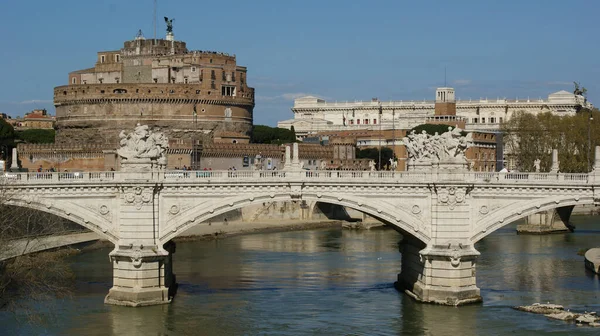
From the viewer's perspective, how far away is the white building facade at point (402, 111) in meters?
135

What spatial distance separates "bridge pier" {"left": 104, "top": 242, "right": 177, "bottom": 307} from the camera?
4050 cm

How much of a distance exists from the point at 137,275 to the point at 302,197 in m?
6.69

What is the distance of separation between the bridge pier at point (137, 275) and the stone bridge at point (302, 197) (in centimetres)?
4

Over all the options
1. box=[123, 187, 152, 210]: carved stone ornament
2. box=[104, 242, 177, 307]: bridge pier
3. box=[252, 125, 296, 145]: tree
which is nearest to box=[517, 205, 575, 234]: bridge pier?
box=[104, 242, 177, 307]: bridge pier

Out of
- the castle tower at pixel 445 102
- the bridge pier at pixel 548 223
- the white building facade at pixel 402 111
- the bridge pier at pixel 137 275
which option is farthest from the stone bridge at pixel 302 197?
the castle tower at pixel 445 102

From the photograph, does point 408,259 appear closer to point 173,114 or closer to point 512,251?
point 512,251

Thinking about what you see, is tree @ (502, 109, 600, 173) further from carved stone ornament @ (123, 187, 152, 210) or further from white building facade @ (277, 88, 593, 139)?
carved stone ornament @ (123, 187, 152, 210)

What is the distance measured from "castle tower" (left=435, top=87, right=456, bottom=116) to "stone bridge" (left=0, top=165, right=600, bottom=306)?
93.2m

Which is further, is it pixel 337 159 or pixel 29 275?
pixel 337 159

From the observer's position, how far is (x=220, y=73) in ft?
328

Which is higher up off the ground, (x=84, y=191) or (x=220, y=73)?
(x=220, y=73)

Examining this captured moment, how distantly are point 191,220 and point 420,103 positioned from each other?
108308 millimetres

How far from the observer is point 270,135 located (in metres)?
116

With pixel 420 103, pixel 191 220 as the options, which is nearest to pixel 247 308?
pixel 191 220
